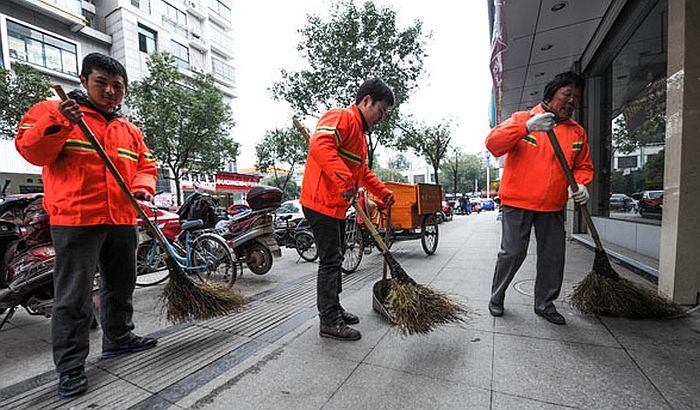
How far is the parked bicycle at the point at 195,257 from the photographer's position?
4.09 metres

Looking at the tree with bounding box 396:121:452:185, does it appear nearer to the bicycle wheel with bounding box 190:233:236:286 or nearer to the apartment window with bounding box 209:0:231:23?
the bicycle wheel with bounding box 190:233:236:286

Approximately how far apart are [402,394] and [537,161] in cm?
192

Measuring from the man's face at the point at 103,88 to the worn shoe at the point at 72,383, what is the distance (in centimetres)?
150

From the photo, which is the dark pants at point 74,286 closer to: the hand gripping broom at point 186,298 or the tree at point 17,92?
the hand gripping broom at point 186,298

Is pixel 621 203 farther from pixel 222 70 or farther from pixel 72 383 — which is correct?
pixel 222 70

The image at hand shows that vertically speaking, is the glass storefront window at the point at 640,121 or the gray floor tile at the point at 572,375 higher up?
the glass storefront window at the point at 640,121

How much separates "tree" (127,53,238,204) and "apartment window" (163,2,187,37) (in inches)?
566

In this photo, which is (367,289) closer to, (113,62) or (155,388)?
(155,388)

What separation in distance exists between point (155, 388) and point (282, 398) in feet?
2.40

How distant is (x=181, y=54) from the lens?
26.2 m

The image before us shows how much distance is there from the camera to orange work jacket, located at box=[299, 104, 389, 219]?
2.12 metres

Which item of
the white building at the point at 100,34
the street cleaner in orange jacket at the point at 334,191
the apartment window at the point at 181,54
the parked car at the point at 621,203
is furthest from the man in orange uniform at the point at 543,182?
the apartment window at the point at 181,54

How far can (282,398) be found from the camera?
165 centimetres

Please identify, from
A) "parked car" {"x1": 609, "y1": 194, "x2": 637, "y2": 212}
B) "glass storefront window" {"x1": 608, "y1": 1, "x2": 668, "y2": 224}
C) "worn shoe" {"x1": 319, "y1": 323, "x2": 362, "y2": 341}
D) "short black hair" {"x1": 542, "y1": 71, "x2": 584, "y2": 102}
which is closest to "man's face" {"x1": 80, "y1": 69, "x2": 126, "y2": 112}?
"worn shoe" {"x1": 319, "y1": 323, "x2": 362, "y2": 341}
